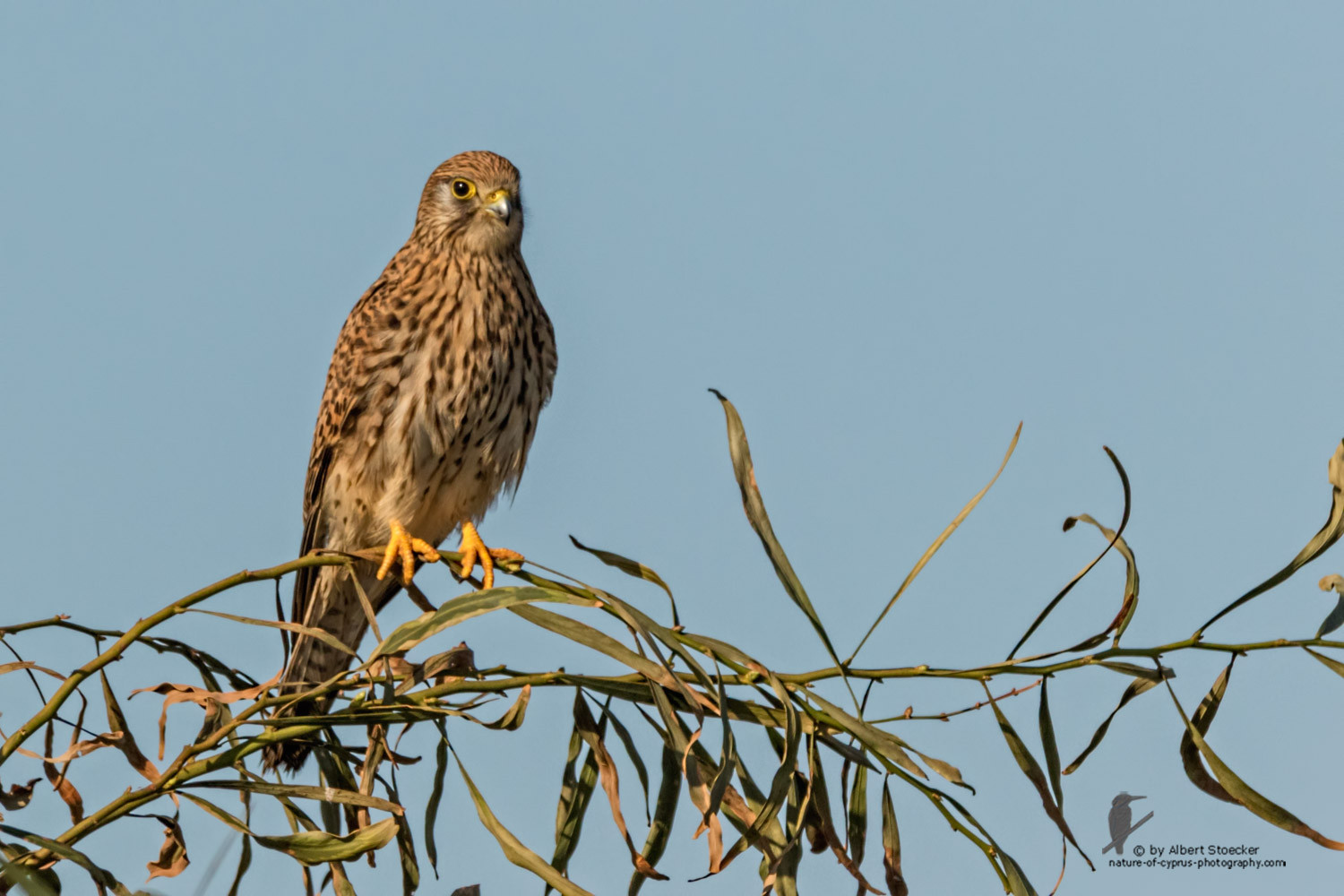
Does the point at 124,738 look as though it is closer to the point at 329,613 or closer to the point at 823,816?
the point at 823,816

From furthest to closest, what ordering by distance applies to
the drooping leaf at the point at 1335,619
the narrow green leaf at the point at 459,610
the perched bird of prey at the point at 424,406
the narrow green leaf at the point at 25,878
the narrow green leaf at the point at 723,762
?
the perched bird of prey at the point at 424,406, the narrow green leaf at the point at 459,610, the drooping leaf at the point at 1335,619, the narrow green leaf at the point at 723,762, the narrow green leaf at the point at 25,878

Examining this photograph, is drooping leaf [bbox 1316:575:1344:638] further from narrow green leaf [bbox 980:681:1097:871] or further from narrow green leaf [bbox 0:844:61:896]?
narrow green leaf [bbox 0:844:61:896]

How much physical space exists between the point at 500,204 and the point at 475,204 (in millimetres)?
113

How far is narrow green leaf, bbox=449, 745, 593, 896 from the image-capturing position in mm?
1984

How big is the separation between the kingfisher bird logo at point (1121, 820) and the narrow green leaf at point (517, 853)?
952 millimetres

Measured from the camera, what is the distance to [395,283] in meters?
4.32

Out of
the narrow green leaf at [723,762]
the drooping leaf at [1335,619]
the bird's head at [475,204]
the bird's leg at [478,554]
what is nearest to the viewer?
Result: the narrow green leaf at [723,762]

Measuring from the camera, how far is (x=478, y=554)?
11.4 ft

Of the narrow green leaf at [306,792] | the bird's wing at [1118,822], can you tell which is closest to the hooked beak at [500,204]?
the narrow green leaf at [306,792]

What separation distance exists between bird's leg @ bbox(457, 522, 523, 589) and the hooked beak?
1.19 m

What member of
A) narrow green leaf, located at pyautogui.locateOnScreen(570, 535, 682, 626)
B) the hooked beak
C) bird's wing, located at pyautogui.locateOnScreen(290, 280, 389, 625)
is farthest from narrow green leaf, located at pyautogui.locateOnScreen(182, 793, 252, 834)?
the hooked beak

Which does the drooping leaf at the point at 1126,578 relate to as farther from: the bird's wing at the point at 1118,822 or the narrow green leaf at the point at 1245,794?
the bird's wing at the point at 1118,822

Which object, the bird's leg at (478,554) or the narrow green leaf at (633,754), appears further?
the bird's leg at (478,554)

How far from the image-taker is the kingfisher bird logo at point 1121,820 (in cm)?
238
